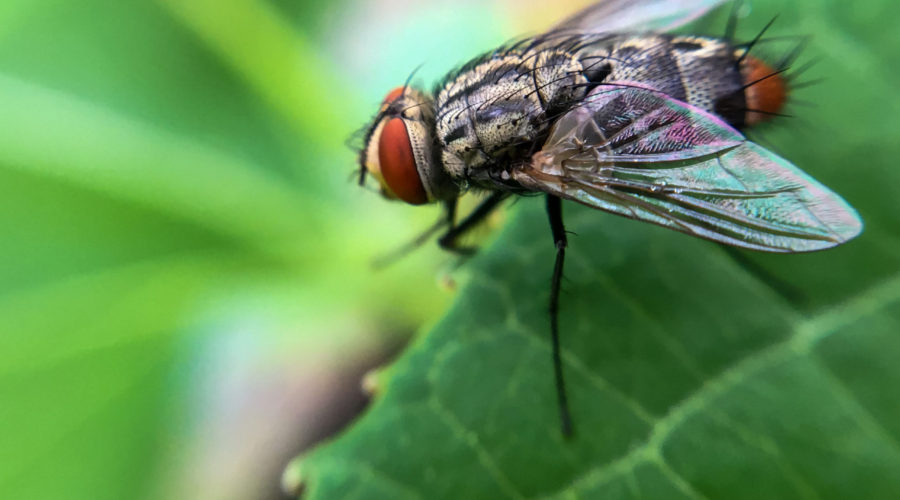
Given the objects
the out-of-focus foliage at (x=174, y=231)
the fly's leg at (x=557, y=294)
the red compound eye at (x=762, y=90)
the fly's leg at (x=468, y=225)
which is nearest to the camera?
the fly's leg at (x=557, y=294)

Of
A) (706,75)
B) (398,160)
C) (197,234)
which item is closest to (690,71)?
(706,75)

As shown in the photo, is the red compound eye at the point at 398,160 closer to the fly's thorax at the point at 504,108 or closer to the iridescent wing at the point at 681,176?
the fly's thorax at the point at 504,108

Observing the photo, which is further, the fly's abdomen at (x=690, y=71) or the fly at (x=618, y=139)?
the fly's abdomen at (x=690, y=71)

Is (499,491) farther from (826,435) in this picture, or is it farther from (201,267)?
(201,267)

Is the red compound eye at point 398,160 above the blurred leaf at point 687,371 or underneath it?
above

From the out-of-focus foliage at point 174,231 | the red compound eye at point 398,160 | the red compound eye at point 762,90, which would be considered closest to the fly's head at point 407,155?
the red compound eye at point 398,160

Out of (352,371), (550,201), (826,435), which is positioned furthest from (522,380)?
(352,371)
